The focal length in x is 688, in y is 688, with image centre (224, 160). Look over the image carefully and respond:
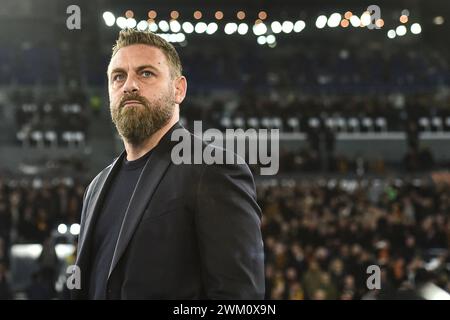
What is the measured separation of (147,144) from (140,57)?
0.26m

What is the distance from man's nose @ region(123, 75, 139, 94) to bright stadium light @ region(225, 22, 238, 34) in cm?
2104

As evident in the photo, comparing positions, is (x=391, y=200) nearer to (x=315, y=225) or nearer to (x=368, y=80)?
(x=315, y=225)

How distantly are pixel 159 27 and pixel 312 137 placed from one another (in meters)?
8.11

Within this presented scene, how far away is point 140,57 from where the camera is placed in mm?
2010

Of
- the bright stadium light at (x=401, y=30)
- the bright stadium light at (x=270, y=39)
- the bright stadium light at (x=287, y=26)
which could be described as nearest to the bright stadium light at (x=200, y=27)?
the bright stadium light at (x=270, y=39)

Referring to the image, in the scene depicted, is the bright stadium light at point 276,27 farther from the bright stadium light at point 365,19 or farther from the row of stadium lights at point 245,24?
the bright stadium light at point 365,19

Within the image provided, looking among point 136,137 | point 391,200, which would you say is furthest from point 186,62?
point 136,137

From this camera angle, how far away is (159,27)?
2220cm

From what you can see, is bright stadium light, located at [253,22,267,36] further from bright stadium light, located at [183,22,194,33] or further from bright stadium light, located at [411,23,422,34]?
bright stadium light, located at [411,23,422,34]

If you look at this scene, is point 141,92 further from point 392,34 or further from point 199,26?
point 392,34

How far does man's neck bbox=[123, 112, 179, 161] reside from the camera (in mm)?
2041

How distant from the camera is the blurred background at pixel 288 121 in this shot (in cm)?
1062

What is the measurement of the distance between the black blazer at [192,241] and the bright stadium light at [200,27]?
68.0 feet

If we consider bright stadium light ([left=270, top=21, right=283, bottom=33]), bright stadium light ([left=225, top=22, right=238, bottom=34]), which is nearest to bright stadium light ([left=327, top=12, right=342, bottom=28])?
bright stadium light ([left=270, top=21, right=283, bottom=33])
